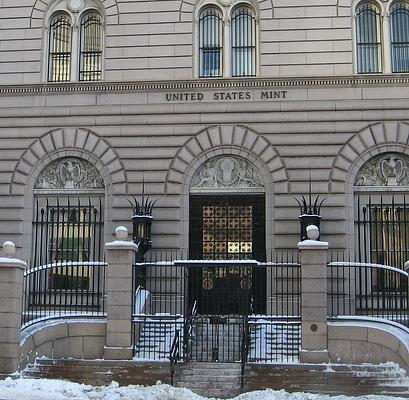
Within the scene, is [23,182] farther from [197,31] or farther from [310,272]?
[310,272]

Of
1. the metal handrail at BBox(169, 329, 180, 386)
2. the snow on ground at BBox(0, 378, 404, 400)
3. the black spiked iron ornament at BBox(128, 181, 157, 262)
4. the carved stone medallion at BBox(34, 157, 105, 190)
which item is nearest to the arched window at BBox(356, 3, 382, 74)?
the black spiked iron ornament at BBox(128, 181, 157, 262)

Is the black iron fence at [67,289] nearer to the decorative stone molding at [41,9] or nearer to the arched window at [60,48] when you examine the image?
the arched window at [60,48]

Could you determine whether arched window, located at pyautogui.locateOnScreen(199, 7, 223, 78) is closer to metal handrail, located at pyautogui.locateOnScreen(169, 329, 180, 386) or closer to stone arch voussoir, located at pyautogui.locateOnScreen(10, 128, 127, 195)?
stone arch voussoir, located at pyautogui.locateOnScreen(10, 128, 127, 195)

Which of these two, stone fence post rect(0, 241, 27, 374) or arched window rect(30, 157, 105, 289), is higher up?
arched window rect(30, 157, 105, 289)

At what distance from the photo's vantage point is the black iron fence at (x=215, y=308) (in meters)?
16.7

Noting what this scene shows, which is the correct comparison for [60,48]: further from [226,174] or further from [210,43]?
[226,174]

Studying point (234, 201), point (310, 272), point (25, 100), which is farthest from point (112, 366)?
point (25, 100)

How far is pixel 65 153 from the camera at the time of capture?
22875mm

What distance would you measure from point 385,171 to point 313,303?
6.78m

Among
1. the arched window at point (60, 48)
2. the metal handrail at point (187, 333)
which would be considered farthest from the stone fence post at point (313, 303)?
the arched window at point (60, 48)

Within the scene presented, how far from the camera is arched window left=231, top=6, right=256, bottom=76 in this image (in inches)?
910

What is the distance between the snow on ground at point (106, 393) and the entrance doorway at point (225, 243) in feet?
23.3

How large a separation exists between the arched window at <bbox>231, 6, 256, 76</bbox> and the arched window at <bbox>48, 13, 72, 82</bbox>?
17.3ft

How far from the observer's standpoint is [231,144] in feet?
73.0
